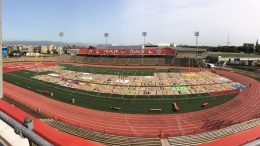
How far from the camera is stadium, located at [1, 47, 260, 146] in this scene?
23812 mm

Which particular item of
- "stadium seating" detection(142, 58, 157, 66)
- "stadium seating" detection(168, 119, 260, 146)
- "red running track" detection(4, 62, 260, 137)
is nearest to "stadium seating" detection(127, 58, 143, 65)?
"stadium seating" detection(142, 58, 157, 66)

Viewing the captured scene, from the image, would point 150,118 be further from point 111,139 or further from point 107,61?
point 107,61

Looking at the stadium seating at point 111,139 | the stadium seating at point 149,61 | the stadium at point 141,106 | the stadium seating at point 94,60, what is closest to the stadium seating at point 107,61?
the stadium seating at point 94,60

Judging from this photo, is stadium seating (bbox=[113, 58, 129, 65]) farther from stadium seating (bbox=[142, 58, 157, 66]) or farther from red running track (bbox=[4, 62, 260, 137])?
red running track (bbox=[4, 62, 260, 137])

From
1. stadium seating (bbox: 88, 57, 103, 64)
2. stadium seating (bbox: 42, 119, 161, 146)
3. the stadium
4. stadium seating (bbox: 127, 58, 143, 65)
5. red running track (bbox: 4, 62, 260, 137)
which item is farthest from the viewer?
stadium seating (bbox: 88, 57, 103, 64)

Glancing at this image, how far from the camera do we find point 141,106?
109 feet

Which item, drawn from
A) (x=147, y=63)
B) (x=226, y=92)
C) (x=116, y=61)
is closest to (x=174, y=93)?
(x=226, y=92)

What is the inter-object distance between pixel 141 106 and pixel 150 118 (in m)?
4.74

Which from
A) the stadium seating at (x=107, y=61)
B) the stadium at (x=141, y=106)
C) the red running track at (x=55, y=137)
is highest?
the red running track at (x=55, y=137)

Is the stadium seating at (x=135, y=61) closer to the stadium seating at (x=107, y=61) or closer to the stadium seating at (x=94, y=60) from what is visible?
the stadium seating at (x=107, y=61)

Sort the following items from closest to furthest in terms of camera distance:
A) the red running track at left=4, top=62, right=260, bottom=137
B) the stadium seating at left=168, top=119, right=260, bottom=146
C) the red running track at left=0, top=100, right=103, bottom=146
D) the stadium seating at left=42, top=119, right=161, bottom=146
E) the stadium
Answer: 1. the red running track at left=0, top=100, right=103, bottom=146
2. the stadium seating at left=42, top=119, right=161, bottom=146
3. the stadium seating at left=168, top=119, right=260, bottom=146
4. the stadium
5. the red running track at left=4, top=62, right=260, bottom=137

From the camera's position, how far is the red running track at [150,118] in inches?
1011

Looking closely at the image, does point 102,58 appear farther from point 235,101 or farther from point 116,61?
point 235,101

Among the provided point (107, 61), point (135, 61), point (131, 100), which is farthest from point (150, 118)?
point (107, 61)
